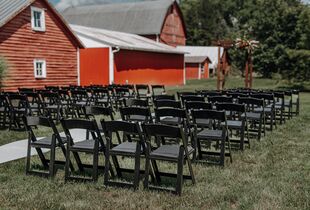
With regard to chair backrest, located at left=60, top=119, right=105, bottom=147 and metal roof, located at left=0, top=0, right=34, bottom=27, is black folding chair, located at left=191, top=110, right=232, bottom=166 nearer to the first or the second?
chair backrest, located at left=60, top=119, right=105, bottom=147

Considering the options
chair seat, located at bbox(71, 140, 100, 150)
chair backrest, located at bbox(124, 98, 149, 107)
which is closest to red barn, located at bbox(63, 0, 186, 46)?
chair backrest, located at bbox(124, 98, 149, 107)

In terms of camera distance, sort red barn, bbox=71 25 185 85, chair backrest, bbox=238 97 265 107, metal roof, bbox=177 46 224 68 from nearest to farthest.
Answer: chair backrest, bbox=238 97 265 107 < red barn, bbox=71 25 185 85 < metal roof, bbox=177 46 224 68

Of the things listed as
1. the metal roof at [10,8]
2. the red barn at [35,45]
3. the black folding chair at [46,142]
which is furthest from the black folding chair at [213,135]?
the metal roof at [10,8]

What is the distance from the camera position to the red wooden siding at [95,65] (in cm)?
2569

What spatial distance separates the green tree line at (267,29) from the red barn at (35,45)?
50.6 ft

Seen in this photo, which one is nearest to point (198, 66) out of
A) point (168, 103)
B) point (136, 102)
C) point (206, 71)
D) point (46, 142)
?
point (206, 71)

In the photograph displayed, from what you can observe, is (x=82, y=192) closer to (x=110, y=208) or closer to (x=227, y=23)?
(x=110, y=208)

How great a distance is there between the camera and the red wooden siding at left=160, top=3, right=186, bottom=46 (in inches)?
1922

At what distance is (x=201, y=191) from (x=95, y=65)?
68.6ft

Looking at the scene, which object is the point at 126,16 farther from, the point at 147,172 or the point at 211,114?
the point at 147,172

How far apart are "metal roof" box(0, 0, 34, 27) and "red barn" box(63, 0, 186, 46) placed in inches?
1074

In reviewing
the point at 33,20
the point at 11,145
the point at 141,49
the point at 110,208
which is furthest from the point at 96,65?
the point at 110,208

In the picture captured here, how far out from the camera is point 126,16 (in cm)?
4975

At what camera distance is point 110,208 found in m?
5.06
